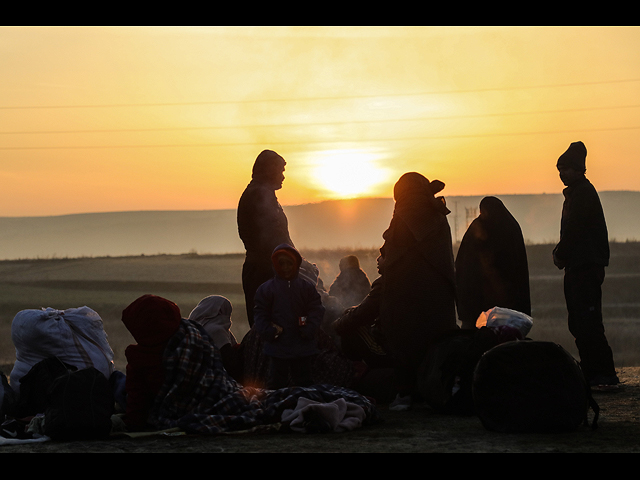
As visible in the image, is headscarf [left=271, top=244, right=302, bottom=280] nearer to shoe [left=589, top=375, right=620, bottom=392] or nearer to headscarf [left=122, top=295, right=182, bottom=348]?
headscarf [left=122, top=295, right=182, bottom=348]

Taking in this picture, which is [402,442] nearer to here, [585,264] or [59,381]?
[59,381]

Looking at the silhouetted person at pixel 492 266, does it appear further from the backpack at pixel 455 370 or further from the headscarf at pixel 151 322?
the headscarf at pixel 151 322

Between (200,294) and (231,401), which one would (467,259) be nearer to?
(231,401)

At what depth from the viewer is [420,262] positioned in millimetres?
7648

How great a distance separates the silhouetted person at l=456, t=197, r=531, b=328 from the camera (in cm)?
894

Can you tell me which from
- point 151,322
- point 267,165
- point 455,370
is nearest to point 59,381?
point 151,322

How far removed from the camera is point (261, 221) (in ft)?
30.5

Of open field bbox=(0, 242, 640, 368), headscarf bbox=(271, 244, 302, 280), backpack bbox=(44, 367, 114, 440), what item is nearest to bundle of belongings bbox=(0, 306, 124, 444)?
backpack bbox=(44, 367, 114, 440)

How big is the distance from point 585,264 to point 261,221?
12.0 feet

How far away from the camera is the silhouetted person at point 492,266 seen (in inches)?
352

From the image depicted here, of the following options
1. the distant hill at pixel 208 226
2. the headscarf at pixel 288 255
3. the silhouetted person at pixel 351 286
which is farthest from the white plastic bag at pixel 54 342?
the distant hill at pixel 208 226

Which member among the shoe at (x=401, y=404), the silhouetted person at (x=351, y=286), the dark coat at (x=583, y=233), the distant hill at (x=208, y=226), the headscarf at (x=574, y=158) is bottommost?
the shoe at (x=401, y=404)

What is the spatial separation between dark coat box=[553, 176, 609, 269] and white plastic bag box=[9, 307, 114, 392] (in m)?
5.00

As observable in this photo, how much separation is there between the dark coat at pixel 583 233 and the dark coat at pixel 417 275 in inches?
76.5
